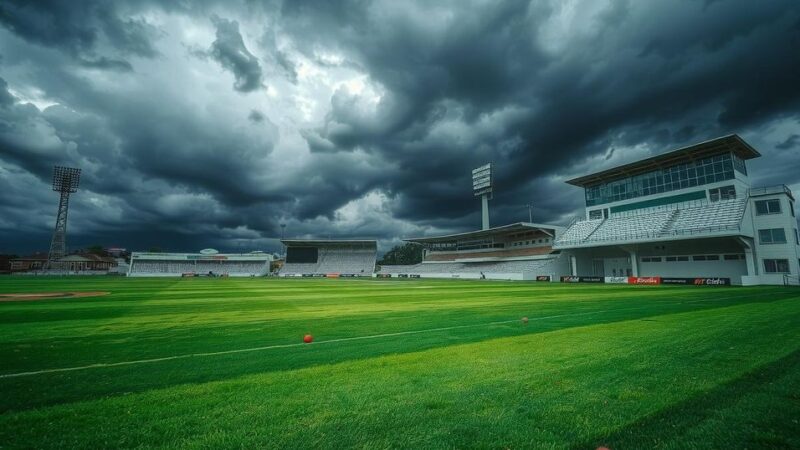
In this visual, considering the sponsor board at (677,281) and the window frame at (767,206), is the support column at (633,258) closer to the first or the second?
the sponsor board at (677,281)

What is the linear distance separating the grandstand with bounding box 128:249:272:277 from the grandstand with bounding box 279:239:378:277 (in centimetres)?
770

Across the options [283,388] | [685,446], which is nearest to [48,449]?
[283,388]

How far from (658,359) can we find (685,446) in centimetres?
325

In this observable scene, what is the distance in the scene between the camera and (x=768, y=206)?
1348 inches

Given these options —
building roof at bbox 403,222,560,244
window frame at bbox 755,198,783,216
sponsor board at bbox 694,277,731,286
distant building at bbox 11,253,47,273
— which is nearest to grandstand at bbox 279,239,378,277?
building roof at bbox 403,222,560,244

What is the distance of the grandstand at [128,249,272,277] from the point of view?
275 feet

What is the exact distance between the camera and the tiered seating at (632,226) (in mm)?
41125

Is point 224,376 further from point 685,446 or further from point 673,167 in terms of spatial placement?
point 673,167

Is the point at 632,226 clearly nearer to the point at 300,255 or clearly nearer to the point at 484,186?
the point at 484,186

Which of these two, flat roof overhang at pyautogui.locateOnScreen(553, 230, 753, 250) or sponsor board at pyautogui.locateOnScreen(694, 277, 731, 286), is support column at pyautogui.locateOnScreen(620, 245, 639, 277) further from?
sponsor board at pyautogui.locateOnScreen(694, 277, 731, 286)

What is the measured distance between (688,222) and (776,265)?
781 centimetres

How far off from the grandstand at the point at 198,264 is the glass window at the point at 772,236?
8588 centimetres

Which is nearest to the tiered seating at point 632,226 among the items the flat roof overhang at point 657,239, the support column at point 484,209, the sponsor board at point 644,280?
the flat roof overhang at point 657,239

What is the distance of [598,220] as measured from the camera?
5131 cm
